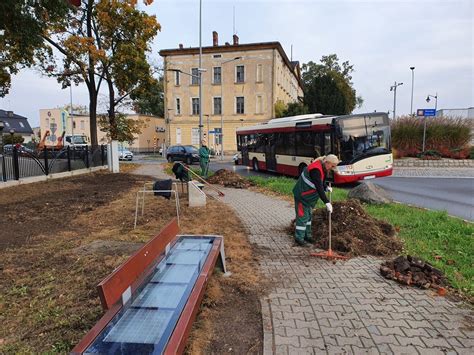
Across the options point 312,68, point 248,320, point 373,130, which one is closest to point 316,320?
point 248,320

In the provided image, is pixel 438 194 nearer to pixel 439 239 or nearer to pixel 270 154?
pixel 439 239

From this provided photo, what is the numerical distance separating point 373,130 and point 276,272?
11.1 metres

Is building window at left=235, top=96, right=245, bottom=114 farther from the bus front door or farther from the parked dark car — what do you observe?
the bus front door

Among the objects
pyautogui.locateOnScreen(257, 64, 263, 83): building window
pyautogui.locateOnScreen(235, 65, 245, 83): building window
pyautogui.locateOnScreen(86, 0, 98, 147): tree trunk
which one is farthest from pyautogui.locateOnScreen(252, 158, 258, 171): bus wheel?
pyautogui.locateOnScreen(235, 65, 245, 83): building window

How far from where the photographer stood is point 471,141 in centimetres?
2461

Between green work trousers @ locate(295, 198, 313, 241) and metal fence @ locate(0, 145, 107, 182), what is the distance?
1150cm

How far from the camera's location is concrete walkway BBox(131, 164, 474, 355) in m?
3.18

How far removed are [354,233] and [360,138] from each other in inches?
346

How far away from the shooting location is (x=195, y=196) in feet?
31.8

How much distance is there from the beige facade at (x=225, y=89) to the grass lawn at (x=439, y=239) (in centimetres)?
3765

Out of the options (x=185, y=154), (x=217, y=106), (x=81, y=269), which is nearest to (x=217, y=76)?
(x=217, y=106)

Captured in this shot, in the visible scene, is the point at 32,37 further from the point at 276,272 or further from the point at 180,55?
the point at 180,55

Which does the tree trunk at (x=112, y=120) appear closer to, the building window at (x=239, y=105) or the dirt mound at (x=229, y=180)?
the dirt mound at (x=229, y=180)

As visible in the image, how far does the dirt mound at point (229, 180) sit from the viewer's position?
14.9 meters
